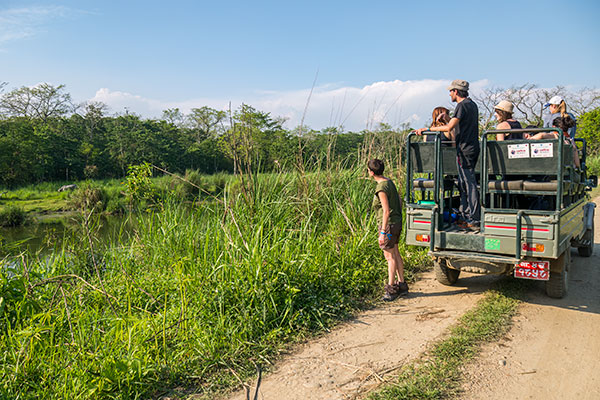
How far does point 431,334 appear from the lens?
162 inches

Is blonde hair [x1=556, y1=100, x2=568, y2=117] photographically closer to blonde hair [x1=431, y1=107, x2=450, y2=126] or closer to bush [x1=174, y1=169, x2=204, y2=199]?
blonde hair [x1=431, y1=107, x2=450, y2=126]

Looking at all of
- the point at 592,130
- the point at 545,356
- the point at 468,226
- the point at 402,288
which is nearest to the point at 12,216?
the point at 402,288

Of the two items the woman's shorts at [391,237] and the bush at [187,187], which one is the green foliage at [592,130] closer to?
the bush at [187,187]

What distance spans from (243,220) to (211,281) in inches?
57.9

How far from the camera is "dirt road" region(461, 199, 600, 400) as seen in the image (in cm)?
313

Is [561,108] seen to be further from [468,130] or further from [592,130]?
[592,130]

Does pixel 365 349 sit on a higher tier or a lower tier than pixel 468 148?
lower

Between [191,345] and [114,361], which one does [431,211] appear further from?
[114,361]

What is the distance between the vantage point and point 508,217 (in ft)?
14.8

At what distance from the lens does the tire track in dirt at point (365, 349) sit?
3213mm

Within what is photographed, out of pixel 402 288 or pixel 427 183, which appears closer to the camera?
pixel 402 288

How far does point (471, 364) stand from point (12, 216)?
23.2 m

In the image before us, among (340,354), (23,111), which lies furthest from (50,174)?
(340,354)

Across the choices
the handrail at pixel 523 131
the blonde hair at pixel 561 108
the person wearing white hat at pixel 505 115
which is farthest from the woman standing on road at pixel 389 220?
the blonde hair at pixel 561 108
